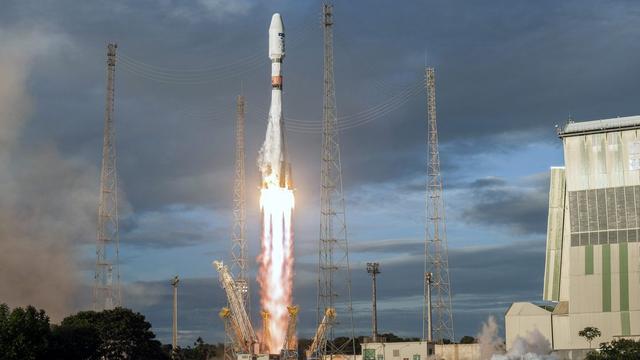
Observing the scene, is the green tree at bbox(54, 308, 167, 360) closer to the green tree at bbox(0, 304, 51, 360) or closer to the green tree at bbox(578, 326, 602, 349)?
the green tree at bbox(0, 304, 51, 360)

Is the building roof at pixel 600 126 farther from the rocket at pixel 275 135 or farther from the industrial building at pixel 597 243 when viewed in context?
the rocket at pixel 275 135

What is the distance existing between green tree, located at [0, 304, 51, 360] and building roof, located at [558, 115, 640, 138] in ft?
314

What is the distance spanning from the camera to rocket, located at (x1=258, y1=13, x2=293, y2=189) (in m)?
178

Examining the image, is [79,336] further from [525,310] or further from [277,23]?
[525,310]

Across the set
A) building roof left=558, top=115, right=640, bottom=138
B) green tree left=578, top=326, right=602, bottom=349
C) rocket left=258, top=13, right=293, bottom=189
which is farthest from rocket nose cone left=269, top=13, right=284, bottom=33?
green tree left=578, top=326, right=602, bottom=349

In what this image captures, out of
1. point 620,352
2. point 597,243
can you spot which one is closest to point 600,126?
point 597,243

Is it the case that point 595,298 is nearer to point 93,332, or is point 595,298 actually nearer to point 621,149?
point 621,149

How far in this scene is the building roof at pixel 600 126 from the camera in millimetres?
176750

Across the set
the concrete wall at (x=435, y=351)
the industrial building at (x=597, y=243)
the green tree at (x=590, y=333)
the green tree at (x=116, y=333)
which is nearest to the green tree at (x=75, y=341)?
the green tree at (x=116, y=333)

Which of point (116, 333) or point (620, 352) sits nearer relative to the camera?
point (620, 352)

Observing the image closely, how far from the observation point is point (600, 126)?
17988 centimetres

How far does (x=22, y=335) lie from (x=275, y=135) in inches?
2266

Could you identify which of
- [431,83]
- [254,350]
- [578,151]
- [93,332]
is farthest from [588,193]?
[93,332]

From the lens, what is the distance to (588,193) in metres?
179
